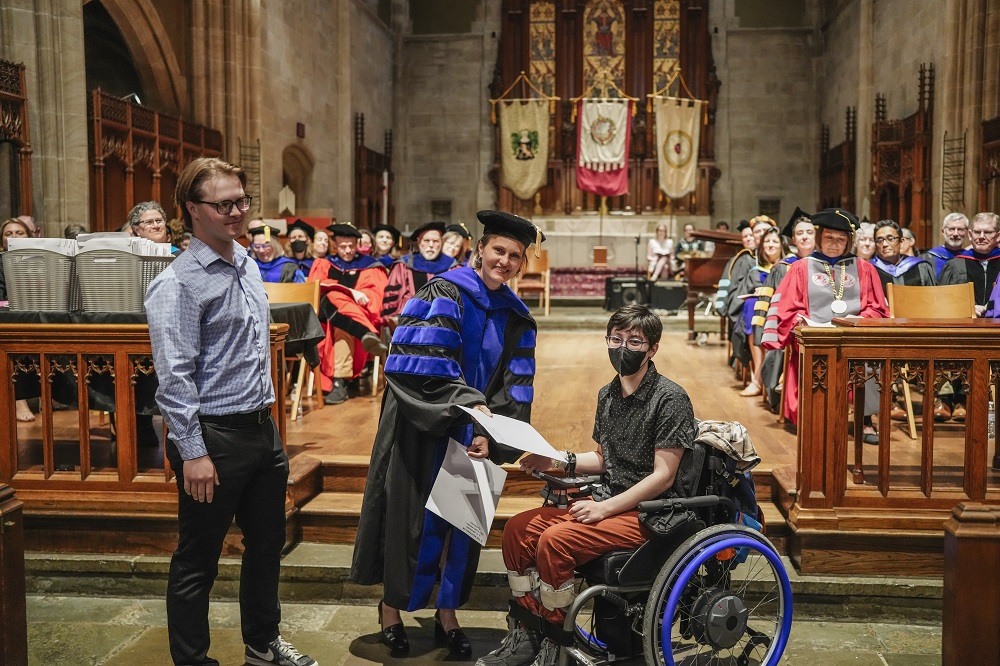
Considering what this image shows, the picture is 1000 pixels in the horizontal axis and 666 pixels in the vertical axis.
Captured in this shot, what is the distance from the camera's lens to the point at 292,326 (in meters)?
5.30

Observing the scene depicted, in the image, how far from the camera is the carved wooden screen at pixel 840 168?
51.3 ft

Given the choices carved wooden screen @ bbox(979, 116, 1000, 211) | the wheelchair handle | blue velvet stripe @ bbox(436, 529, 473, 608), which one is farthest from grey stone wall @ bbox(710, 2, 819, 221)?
the wheelchair handle

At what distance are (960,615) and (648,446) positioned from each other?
0.94m

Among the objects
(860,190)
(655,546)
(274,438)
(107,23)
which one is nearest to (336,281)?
(274,438)

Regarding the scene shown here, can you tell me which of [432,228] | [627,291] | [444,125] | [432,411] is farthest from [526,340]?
[444,125]

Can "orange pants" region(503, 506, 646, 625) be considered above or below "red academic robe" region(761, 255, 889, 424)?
below

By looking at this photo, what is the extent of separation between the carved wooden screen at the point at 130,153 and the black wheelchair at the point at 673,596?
795cm

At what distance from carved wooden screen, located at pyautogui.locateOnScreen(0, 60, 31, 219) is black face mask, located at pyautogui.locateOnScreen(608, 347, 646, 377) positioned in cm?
670

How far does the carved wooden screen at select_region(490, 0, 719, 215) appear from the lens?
59.2ft

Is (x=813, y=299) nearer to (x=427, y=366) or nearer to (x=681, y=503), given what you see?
(x=681, y=503)

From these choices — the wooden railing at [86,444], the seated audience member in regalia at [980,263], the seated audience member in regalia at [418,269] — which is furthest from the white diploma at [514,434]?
the seated audience member in regalia at [980,263]

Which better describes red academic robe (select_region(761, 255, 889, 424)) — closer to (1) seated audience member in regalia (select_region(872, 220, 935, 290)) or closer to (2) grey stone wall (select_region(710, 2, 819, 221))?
(1) seated audience member in regalia (select_region(872, 220, 935, 290))

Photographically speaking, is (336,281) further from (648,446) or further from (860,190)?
(860,190)

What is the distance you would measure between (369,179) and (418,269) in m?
10.3
